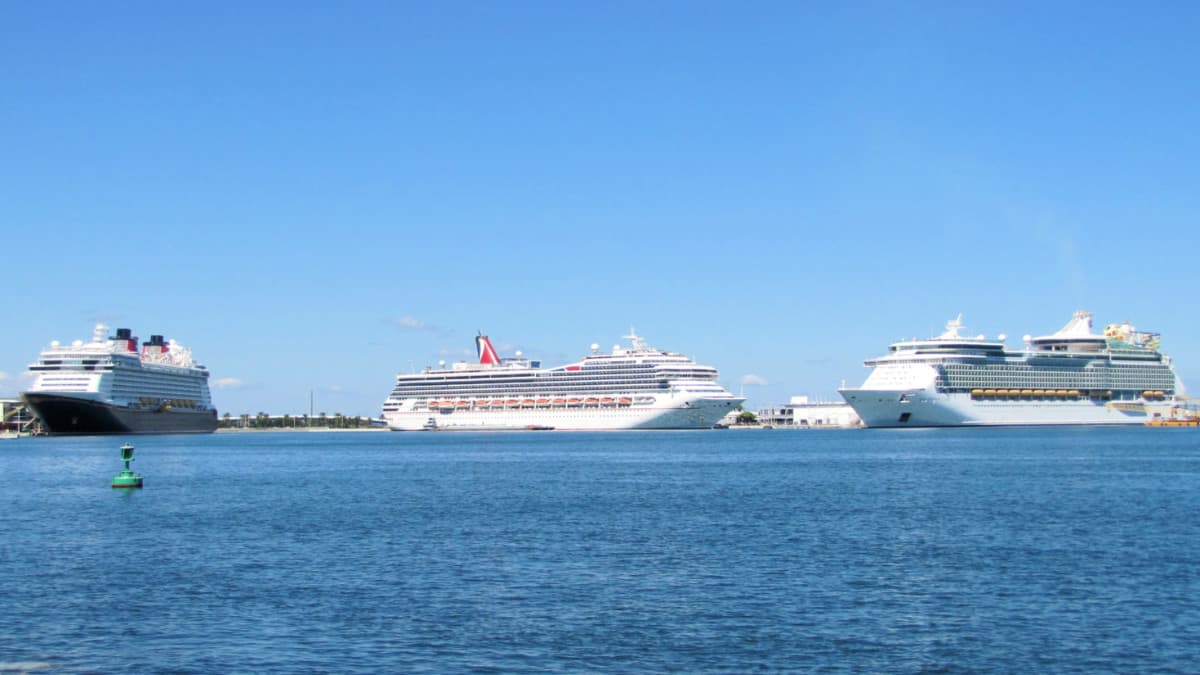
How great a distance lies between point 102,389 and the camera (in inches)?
5226

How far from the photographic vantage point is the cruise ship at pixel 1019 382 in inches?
5017

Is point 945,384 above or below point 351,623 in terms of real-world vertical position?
above

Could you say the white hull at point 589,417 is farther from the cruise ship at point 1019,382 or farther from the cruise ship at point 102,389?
the cruise ship at point 102,389

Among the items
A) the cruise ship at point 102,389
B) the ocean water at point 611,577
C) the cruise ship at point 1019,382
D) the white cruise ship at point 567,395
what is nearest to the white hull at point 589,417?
the white cruise ship at point 567,395

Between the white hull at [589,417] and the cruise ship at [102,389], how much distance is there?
3659 centimetres

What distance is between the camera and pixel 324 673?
18.0 metres

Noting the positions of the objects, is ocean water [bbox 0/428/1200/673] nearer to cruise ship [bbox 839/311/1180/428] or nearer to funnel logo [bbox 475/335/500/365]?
cruise ship [bbox 839/311/1180/428]

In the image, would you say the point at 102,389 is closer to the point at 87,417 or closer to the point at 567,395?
the point at 87,417

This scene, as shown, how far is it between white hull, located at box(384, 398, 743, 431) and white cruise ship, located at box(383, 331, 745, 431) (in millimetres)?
119

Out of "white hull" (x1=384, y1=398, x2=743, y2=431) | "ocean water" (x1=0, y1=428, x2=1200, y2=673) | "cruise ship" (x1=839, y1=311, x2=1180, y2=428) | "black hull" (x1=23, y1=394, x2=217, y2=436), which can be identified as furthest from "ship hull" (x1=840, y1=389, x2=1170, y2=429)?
"black hull" (x1=23, y1=394, x2=217, y2=436)

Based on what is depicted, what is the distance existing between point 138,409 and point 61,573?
119m

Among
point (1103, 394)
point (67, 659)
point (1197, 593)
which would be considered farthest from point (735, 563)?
point (1103, 394)

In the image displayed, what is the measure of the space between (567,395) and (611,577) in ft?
420

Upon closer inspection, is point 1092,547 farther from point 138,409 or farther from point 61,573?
point 138,409
